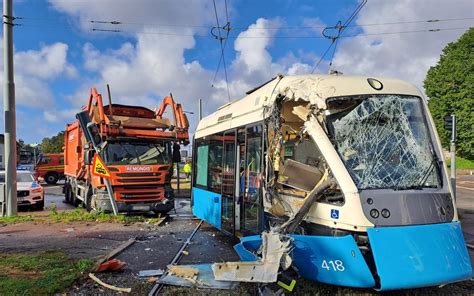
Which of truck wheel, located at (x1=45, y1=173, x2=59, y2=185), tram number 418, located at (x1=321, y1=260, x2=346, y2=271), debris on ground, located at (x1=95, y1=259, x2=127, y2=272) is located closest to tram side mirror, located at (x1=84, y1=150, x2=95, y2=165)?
debris on ground, located at (x1=95, y1=259, x2=127, y2=272)

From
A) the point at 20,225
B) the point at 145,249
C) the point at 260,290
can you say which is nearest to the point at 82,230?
the point at 20,225

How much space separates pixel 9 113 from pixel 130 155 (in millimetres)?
4385

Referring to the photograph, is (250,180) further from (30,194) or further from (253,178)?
(30,194)

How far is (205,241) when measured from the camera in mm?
10508

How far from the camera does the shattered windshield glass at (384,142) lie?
5.91 m

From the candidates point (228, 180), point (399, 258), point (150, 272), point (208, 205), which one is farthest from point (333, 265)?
point (208, 205)

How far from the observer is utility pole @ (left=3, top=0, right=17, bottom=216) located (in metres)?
14.4

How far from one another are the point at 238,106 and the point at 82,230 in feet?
19.0

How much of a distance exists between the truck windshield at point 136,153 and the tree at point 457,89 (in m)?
37.2

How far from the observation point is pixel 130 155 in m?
14.0

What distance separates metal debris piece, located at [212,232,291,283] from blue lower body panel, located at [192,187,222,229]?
4.25m

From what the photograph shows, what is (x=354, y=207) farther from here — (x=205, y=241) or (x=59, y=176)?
(x=59, y=176)

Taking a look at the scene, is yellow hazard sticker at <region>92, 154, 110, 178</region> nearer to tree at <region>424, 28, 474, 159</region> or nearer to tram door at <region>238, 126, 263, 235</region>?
tram door at <region>238, 126, 263, 235</region>

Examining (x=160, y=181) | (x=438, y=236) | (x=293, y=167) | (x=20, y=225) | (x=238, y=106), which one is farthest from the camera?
(x=160, y=181)
